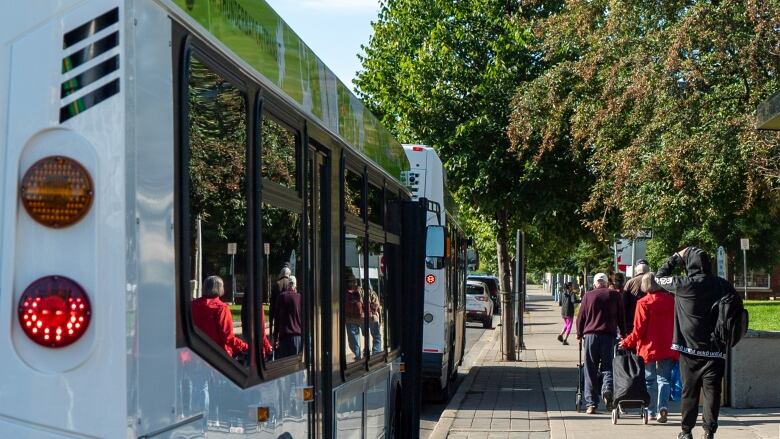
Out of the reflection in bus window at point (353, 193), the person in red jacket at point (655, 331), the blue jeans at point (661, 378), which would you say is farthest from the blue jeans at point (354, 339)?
the blue jeans at point (661, 378)

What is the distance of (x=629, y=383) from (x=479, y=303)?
3252cm

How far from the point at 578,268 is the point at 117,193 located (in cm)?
8552

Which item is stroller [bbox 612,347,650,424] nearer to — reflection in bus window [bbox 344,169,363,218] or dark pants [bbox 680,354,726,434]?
dark pants [bbox 680,354,726,434]

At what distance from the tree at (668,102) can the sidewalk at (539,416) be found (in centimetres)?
281

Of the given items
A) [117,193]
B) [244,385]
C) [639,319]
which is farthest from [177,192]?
[639,319]

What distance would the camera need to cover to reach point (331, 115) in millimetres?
6273

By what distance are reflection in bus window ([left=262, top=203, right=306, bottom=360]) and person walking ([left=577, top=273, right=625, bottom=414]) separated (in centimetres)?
992

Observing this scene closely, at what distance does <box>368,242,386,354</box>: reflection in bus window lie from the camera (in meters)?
7.62

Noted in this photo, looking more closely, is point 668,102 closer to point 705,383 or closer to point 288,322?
point 705,383

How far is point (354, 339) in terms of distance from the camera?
6.89 m

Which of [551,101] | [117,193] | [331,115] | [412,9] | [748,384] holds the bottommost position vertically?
[748,384]

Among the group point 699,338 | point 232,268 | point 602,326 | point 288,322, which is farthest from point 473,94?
point 232,268

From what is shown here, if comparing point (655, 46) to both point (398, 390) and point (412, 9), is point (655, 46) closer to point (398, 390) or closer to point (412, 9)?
point (398, 390)

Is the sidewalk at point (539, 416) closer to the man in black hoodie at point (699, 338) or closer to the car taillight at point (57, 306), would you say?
the man in black hoodie at point (699, 338)
